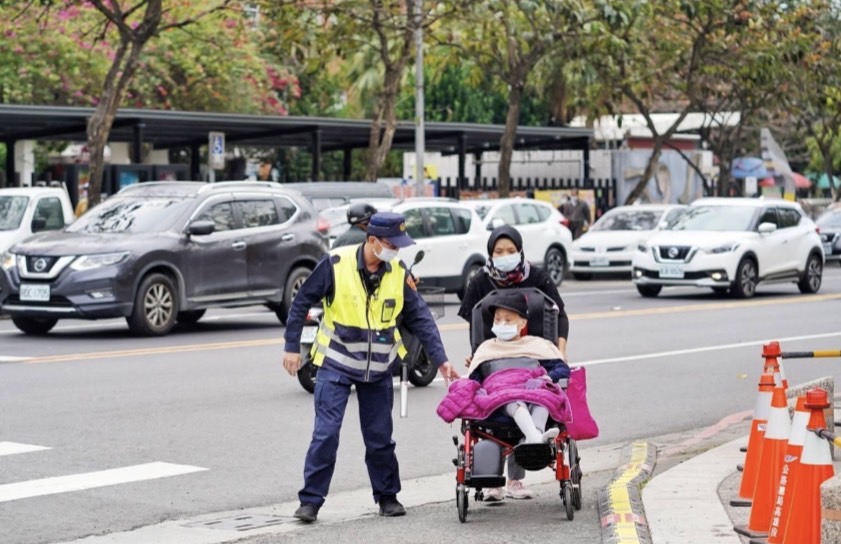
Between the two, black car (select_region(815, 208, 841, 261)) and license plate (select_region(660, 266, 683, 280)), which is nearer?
license plate (select_region(660, 266, 683, 280))

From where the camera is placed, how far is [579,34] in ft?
112

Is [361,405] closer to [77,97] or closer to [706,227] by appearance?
[706,227]

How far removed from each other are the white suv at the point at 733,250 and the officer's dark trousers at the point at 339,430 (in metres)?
19.3

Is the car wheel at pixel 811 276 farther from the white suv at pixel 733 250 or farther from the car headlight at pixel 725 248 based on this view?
the car headlight at pixel 725 248

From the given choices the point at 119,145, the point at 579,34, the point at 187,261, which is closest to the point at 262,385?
the point at 187,261

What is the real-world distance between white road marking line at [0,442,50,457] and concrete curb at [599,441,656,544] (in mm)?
3816

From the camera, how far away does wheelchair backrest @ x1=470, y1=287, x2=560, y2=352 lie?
9070 mm

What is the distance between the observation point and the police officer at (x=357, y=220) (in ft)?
43.4

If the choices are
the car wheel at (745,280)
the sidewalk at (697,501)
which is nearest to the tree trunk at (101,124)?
the car wheel at (745,280)

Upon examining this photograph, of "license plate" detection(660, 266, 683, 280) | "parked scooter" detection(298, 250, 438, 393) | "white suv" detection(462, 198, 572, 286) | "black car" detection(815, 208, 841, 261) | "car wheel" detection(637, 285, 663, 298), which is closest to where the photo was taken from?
"parked scooter" detection(298, 250, 438, 393)

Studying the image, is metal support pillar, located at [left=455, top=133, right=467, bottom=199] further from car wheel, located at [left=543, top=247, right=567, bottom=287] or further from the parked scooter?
the parked scooter

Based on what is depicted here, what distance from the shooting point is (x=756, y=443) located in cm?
897

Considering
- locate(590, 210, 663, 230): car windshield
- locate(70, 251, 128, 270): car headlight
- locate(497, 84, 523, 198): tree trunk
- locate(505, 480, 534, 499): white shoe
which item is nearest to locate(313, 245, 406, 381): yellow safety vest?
locate(505, 480, 534, 499): white shoe

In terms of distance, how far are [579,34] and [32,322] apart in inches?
660
